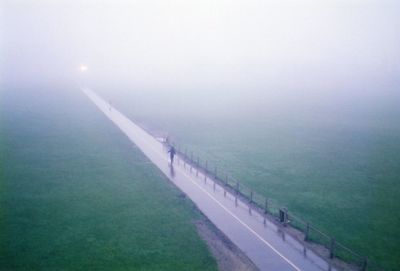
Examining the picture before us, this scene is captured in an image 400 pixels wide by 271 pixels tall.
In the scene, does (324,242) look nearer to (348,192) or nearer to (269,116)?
(348,192)

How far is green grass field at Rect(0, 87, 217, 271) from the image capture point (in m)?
15.7

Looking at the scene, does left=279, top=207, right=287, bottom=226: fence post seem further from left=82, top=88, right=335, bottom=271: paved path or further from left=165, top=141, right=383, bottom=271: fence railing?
left=82, top=88, right=335, bottom=271: paved path

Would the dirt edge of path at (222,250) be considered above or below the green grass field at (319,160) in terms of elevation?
below

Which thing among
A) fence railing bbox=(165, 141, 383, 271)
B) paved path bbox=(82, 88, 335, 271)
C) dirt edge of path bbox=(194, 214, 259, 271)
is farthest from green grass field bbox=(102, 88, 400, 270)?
dirt edge of path bbox=(194, 214, 259, 271)

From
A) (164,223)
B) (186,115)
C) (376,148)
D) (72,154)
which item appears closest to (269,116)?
(186,115)

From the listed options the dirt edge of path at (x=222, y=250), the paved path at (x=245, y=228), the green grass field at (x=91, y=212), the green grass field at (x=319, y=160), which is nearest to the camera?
the dirt edge of path at (x=222, y=250)

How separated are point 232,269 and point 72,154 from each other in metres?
24.0

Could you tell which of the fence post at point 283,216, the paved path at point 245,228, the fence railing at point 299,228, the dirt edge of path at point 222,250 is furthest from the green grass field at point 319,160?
the dirt edge of path at point 222,250

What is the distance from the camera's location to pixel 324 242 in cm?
1753

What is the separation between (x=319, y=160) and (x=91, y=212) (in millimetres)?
Answer: 21807

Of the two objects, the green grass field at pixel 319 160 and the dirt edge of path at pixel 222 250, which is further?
the green grass field at pixel 319 160

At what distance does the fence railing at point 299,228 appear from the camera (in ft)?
51.0

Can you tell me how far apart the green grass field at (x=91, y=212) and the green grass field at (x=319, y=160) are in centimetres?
725

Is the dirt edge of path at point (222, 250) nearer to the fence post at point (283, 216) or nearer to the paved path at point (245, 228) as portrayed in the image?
the paved path at point (245, 228)
